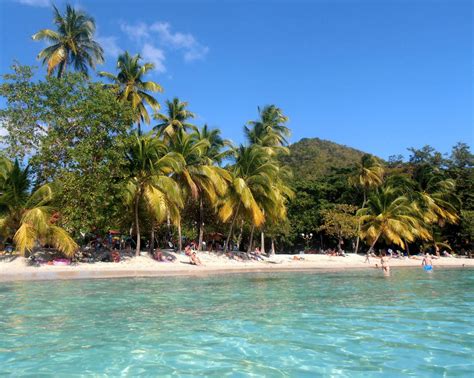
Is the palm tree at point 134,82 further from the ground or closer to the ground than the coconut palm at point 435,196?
further from the ground

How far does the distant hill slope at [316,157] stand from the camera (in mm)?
58125

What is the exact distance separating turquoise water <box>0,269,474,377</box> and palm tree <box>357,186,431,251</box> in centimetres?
2555

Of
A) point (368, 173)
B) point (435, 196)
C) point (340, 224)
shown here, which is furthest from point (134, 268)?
point (435, 196)

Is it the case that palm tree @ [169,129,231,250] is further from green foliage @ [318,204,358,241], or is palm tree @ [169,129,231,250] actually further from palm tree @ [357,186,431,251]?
palm tree @ [357,186,431,251]

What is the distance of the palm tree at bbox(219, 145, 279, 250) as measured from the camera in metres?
28.1

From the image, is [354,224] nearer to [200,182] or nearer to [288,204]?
[288,204]

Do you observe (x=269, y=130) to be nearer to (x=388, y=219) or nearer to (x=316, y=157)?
(x=388, y=219)

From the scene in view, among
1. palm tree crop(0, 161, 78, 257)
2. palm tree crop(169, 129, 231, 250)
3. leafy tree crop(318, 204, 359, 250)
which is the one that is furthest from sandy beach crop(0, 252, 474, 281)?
leafy tree crop(318, 204, 359, 250)

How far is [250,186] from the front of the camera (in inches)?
1193

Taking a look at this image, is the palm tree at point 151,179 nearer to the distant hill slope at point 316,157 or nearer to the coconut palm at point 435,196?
the distant hill slope at point 316,157

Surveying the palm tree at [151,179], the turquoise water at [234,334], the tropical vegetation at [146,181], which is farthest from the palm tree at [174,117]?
the turquoise water at [234,334]

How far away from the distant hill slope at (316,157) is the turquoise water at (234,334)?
1579 inches

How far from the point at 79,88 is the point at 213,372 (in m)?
20.5

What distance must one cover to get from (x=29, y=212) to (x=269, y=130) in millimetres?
26637
